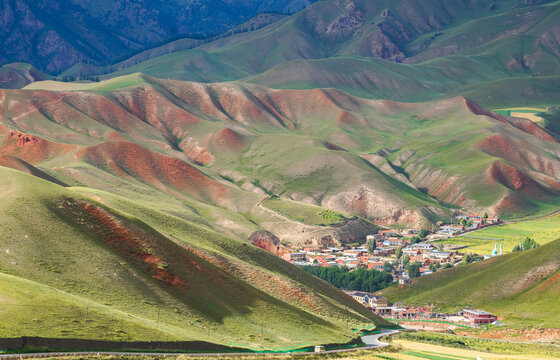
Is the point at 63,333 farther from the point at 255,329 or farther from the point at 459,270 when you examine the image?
the point at 459,270

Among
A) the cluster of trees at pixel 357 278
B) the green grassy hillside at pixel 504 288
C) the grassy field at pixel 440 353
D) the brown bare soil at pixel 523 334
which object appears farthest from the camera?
the cluster of trees at pixel 357 278

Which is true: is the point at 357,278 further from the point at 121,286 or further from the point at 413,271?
the point at 121,286

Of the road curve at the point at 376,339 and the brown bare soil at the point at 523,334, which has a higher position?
the brown bare soil at the point at 523,334

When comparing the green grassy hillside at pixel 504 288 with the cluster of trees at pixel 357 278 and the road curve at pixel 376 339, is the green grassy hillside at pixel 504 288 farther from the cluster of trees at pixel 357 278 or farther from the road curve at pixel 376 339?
the road curve at pixel 376 339

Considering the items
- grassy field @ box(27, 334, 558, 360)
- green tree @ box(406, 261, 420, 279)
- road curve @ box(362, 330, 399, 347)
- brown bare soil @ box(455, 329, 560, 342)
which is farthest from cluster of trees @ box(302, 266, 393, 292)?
grassy field @ box(27, 334, 558, 360)

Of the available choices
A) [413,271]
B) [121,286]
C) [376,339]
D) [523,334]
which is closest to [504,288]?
[523,334]

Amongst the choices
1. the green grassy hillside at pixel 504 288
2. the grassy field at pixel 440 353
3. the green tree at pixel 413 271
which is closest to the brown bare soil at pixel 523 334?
the green grassy hillside at pixel 504 288
